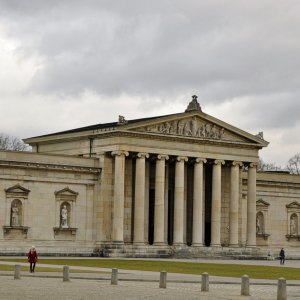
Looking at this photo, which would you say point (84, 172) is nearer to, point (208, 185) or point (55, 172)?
point (55, 172)

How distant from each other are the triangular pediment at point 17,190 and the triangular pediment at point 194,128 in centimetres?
1187

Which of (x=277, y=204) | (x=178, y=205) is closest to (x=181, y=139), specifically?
(x=178, y=205)

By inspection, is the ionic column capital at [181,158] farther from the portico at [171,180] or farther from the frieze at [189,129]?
the frieze at [189,129]

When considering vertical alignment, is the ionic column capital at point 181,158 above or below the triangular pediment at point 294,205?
above

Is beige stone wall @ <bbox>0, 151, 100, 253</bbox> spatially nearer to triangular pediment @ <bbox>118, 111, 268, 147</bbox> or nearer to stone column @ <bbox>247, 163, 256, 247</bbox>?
triangular pediment @ <bbox>118, 111, 268, 147</bbox>

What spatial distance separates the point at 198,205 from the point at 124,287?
60063 millimetres

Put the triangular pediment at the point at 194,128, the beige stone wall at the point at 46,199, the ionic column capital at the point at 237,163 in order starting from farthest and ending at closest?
1. the ionic column capital at the point at 237,163
2. the triangular pediment at the point at 194,128
3. the beige stone wall at the point at 46,199

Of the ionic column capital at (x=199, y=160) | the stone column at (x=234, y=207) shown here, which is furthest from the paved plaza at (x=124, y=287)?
the stone column at (x=234, y=207)

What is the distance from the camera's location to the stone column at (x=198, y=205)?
110 metres

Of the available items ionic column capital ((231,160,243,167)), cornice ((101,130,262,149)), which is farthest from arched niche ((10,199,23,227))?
ionic column capital ((231,160,243,167))

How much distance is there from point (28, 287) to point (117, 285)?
223 inches

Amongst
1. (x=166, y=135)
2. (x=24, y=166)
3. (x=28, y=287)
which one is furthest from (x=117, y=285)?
(x=166, y=135)

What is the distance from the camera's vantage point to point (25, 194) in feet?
330

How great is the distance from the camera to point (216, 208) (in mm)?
111875
